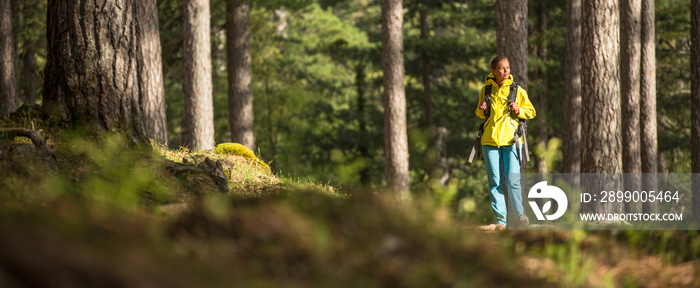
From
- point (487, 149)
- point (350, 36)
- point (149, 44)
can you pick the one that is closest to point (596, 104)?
point (487, 149)

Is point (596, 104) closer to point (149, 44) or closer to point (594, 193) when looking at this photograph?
point (594, 193)

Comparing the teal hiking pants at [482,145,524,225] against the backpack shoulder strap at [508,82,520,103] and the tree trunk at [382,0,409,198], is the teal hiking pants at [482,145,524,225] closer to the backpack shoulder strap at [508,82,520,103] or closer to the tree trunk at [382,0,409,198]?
the backpack shoulder strap at [508,82,520,103]

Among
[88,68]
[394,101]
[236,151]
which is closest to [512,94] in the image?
[236,151]

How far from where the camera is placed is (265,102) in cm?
2392

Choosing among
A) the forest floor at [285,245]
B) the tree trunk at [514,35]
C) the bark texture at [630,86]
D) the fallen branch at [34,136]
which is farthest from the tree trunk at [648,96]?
the fallen branch at [34,136]

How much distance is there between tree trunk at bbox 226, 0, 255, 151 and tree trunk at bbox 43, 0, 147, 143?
1265 cm

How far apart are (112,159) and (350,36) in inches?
943

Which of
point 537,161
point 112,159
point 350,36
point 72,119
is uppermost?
point 350,36

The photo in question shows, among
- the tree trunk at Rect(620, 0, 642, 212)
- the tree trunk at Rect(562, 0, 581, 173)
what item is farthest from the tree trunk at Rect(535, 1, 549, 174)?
the tree trunk at Rect(620, 0, 642, 212)

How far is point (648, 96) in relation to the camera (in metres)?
16.0

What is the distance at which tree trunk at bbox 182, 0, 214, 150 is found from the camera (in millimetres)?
14664

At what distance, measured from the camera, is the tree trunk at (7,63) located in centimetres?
1570

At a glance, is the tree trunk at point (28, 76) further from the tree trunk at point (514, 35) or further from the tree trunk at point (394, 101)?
the tree trunk at point (514, 35)

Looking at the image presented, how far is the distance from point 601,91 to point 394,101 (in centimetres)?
644
